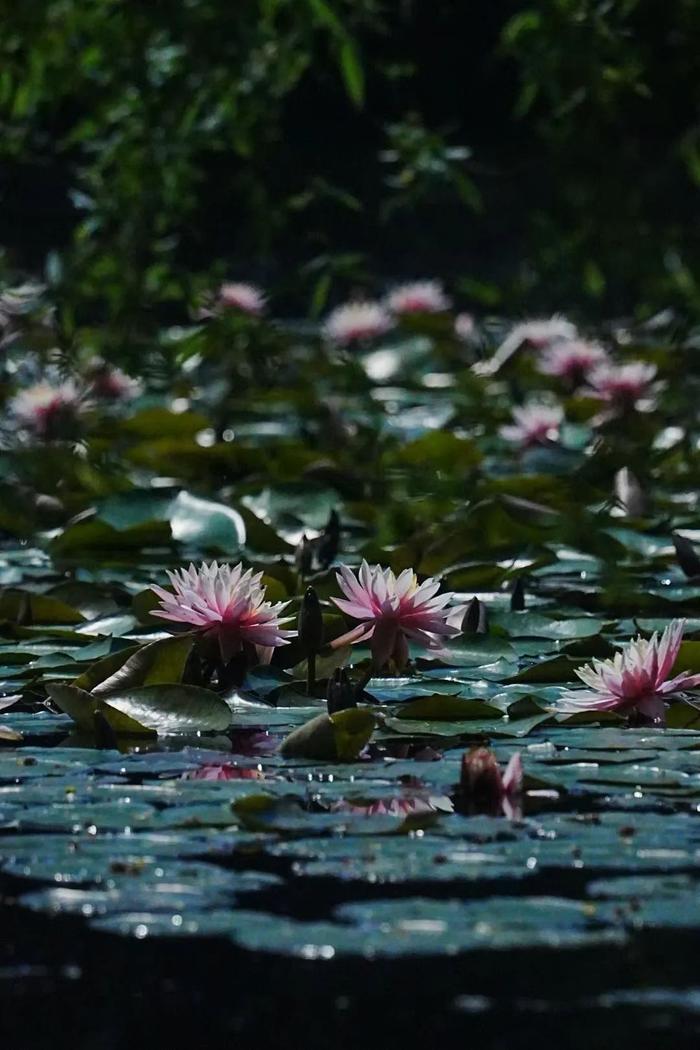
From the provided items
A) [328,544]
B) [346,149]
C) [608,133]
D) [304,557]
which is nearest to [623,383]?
[328,544]

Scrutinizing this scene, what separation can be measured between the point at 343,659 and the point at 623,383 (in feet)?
7.80

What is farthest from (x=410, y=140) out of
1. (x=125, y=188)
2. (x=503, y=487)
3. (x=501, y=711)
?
(x=501, y=711)

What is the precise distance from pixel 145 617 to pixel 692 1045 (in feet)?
5.46

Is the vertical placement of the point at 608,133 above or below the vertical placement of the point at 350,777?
above

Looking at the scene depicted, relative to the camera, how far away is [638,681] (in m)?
2.32

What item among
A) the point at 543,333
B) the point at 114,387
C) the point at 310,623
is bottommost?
the point at 310,623

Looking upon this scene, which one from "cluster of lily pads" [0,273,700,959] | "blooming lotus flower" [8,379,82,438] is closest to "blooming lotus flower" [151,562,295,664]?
"cluster of lily pads" [0,273,700,959]

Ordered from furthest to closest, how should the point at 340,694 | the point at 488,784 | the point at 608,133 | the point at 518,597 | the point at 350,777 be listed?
the point at 608,133 → the point at 518,597 → the point at 340,694 → the point at 350,777 → the point at 488,784

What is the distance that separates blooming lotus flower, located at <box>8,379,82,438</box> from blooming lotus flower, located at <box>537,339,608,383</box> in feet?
5.48

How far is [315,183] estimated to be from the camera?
13.5 ft

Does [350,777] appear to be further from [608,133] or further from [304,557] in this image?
[608,133]

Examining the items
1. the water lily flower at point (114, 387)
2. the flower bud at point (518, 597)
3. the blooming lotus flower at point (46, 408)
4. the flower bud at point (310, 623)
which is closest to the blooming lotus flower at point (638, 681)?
the flower bud at point (310, 623)

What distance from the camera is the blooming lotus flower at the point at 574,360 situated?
18.5ft

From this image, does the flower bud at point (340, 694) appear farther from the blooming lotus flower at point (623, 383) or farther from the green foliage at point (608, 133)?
the blooming lotus flower at point (623, 383)
